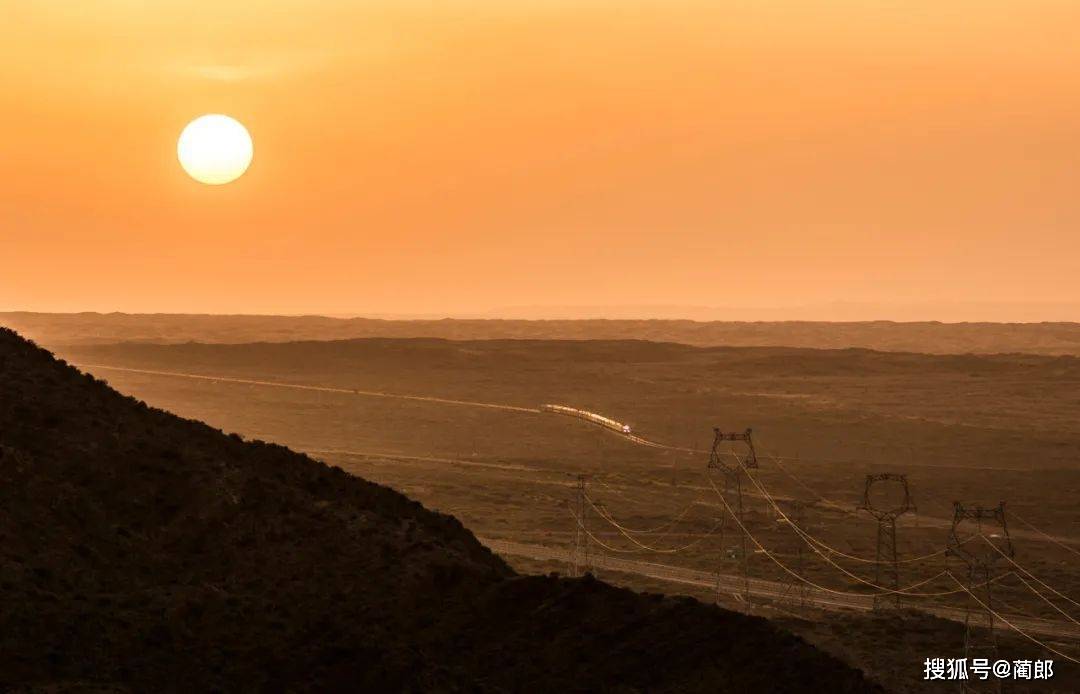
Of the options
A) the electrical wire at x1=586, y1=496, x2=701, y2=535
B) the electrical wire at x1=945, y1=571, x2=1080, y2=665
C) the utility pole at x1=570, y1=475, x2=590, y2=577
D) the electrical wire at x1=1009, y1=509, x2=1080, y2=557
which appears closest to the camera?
the electrical wire at x1=945, y1=571, x2=1080, y2=665

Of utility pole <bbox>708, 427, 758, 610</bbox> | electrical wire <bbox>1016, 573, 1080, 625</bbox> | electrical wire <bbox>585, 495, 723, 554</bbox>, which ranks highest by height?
utility pole <bbox>708, 427, 758, 610</bbox>

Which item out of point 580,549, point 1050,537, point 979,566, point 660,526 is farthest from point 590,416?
point 979,566

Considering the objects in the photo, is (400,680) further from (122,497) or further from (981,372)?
(981,372)

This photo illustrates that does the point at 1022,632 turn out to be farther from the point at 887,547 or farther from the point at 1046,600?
the point at 887,547

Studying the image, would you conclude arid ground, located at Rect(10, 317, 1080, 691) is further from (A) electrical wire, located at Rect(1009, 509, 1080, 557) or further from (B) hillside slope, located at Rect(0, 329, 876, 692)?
(B) hillside slope, located at Rect(0, 329, 876, 692)

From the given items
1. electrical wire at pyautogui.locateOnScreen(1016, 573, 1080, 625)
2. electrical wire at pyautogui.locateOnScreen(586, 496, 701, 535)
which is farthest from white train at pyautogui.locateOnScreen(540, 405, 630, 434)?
electrical wire at pyautogui.locateOnScreen(1016, 573, 1080, 625)

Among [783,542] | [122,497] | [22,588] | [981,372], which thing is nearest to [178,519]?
[122,497]

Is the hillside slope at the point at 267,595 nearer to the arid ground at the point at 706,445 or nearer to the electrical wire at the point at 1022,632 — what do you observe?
the arid ground at the point at 706,445
